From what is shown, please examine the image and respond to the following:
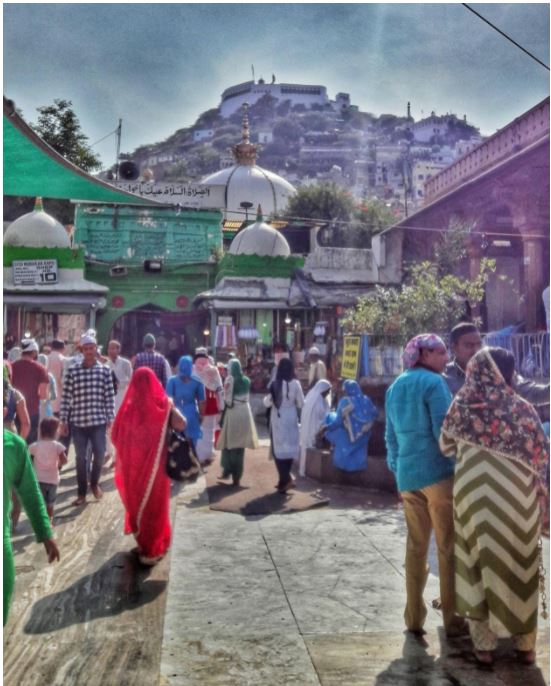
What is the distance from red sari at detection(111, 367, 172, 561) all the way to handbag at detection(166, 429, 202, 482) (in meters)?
0.05

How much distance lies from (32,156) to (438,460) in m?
2.71

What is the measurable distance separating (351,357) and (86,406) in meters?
3.01

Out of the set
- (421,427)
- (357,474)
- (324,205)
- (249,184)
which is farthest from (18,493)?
(249,184)

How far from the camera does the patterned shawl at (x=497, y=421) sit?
3.25 m

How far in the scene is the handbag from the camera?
4957 millimetres

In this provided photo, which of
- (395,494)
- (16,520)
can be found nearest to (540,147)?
(395,494)

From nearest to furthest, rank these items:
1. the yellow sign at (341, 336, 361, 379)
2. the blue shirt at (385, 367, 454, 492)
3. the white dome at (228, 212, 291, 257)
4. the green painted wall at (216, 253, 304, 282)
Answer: the blue shirt at (385, 367, 454, 492), the yellow sign at (341, 336, 361, 379), the green painted wall at (216, 253, 304, 282), the white dome at (228, 212, 291, 257)

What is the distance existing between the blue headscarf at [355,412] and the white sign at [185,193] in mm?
12759

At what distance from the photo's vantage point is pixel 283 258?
20062 mm

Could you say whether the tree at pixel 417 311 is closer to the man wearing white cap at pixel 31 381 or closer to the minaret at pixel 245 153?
the man wearing white cap at pixel 31 381

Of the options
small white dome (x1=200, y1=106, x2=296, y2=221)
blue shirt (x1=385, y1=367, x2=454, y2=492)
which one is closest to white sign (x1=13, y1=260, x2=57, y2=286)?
small white dome (x1=200, y1=106, x2=296, y2=221)

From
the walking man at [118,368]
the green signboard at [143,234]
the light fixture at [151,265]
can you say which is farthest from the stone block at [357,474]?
the green signboard at [143,234]

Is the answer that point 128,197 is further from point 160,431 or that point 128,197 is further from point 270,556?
point 270,556

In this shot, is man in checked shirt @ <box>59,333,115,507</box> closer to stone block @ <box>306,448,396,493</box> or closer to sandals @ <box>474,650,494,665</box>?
stone block @ <box>306,448,396,493</box>
